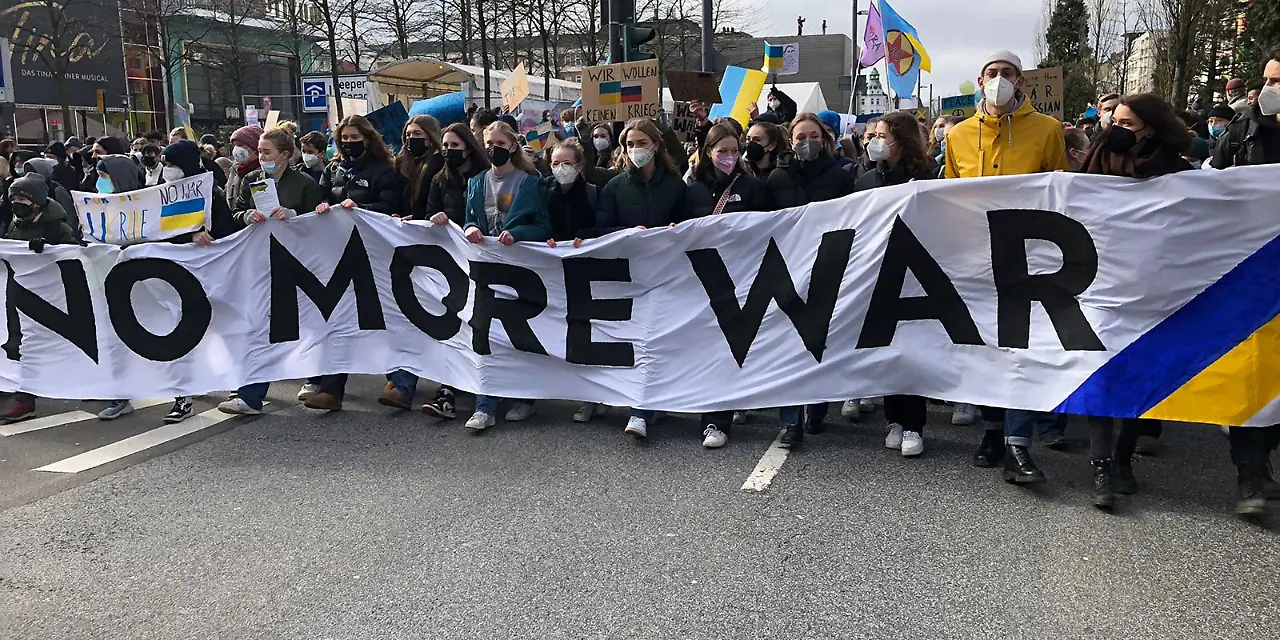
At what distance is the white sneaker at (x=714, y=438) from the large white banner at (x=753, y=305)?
138 mm

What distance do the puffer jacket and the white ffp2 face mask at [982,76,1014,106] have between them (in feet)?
0.44

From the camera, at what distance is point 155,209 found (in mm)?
6504

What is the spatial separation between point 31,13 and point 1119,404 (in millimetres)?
41924

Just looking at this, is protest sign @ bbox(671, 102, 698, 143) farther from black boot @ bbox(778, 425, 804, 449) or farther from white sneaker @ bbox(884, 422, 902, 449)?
white sneaker @ bbox(884, 422, 902, 449)

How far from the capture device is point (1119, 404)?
14.7ft

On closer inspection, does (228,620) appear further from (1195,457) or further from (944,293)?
(1195,457)

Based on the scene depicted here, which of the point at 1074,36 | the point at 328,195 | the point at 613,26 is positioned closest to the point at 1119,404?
the point at 328,195

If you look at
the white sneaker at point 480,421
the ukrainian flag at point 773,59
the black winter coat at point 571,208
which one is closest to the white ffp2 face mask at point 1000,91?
the black winter coat at point 571,208

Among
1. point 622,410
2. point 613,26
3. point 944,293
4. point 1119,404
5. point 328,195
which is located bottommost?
point 622,410

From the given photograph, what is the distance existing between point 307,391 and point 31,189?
2.30 metres

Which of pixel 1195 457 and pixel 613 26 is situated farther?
pixel 613 26

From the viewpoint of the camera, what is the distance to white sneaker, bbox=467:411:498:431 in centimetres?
583

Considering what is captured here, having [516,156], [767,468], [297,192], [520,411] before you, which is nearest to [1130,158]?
[767,468]

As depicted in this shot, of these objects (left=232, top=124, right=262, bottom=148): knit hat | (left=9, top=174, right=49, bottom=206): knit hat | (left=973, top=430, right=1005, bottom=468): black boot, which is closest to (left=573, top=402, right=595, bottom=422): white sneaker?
(left=973, top=430, right=1005, bottom=468): black boot
